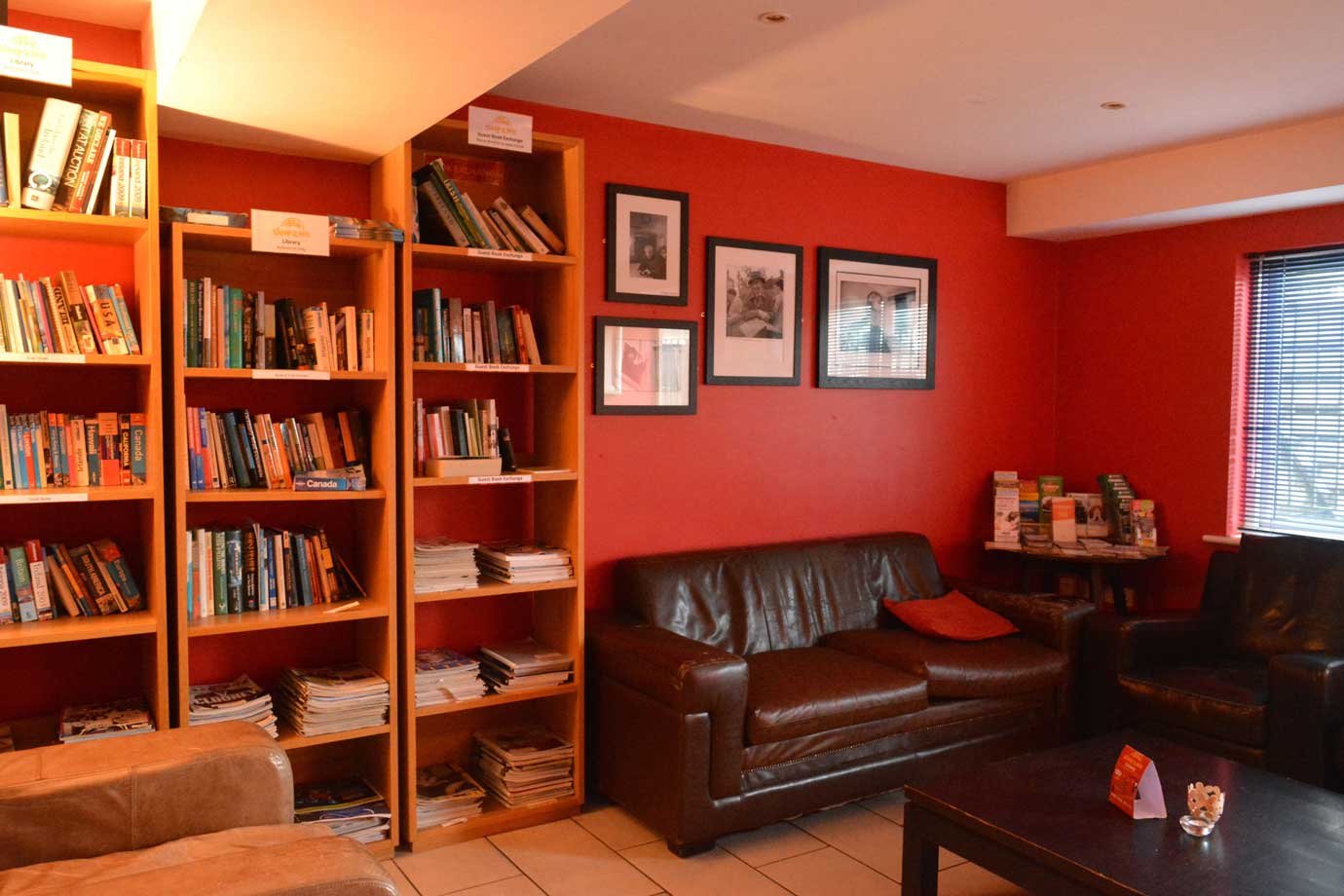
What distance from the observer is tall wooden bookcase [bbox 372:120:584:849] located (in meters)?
3.26

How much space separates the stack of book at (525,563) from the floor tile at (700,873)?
95 centimetres

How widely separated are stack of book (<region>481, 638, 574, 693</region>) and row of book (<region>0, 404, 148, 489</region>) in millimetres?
1306

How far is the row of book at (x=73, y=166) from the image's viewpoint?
2.62 meters

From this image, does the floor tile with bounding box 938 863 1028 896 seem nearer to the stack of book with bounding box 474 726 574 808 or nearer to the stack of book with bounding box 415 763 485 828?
the stack of book with bounding box 474 726 574 808

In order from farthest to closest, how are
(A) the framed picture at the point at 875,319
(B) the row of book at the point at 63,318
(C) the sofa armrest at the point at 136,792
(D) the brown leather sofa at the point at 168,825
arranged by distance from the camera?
(A) the framed picture at the point at 875,319 → (B) the row of book at the point at 63,318 → (C) the sofa armrest at the point at 136,792 → (D) the brown leather sofa at the point at 168,825

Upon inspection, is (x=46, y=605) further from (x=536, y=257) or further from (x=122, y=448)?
(x=536, y=257)

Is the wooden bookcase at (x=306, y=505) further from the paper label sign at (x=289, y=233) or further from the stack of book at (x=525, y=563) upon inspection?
the stack of book at (x=525, y=563)

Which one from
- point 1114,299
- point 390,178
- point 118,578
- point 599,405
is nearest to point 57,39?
point 390,178

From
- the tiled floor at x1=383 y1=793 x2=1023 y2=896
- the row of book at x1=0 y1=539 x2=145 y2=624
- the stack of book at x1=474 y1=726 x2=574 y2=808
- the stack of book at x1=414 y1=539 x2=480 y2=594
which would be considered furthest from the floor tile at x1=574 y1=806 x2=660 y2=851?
the row of book at x1=0 y1=539 x2=145 y2=624

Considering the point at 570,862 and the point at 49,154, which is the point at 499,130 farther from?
the point at 570,862

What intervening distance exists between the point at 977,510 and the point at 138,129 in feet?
13.5

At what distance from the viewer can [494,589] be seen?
339 cm

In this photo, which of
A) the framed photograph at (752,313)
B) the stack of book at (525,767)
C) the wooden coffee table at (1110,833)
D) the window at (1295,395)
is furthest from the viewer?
the window at (1295,395)

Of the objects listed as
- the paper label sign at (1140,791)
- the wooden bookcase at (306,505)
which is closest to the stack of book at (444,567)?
the wooden bookcase at (306,505)
